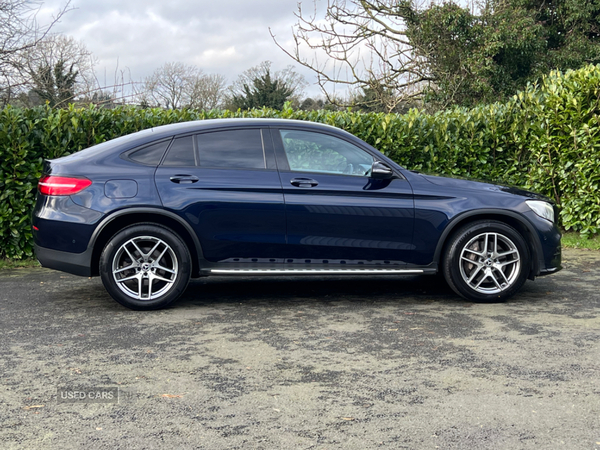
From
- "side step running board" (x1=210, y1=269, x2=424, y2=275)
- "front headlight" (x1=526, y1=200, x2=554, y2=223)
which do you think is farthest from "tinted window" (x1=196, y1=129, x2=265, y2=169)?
"front headlight" (x1=526, y1=200, x2=554, y2=223)

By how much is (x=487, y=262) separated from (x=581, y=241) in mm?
4471

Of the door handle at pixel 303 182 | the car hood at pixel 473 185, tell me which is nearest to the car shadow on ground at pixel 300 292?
the car hood at pixel 473 185

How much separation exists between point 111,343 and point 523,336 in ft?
10.4

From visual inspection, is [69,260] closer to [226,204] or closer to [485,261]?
[226,204]

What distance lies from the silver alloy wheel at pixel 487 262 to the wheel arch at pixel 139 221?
2543 mm

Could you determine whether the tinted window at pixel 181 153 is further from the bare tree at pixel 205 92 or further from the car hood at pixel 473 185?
the bare tree at pixel 205 92

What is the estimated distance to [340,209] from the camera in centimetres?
608

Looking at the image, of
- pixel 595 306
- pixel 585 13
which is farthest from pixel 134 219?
pixel 585 13

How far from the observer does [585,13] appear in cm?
2205

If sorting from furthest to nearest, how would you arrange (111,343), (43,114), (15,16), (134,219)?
(15,16) < (43,114) < (134,219) < (111,343)

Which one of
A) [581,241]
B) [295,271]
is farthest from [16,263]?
[581,241]

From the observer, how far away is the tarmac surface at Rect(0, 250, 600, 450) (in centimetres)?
334

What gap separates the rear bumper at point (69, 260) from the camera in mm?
5871

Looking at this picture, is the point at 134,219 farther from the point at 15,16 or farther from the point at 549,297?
the point at 15,16
